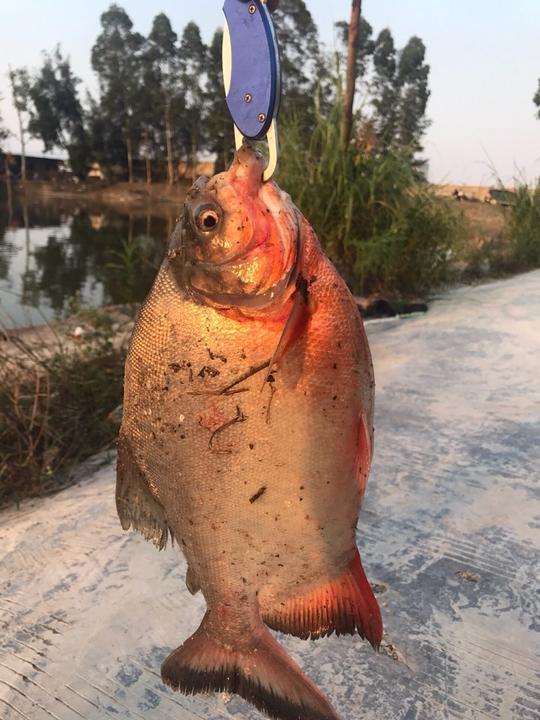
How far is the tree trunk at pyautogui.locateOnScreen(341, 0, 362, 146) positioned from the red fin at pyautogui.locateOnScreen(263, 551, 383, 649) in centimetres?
634

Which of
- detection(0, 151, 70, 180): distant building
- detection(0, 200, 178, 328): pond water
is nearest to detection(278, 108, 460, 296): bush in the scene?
detection(0, 200, 178, 328): pond water

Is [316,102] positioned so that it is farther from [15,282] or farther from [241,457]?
[15,282]

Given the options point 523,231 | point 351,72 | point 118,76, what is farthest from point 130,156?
point 351,72

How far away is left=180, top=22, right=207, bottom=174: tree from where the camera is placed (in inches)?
1914

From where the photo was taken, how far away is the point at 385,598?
2.16m

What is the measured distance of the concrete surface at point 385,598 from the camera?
179 cm

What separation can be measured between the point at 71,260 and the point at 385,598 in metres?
17.9

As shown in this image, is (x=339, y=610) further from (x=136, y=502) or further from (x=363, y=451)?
(x=136, y=502)

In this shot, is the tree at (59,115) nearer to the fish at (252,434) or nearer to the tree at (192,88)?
the tree at (192,88)

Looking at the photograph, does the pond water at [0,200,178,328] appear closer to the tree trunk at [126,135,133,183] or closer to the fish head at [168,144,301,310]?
the fish head at [168,144,301,310]

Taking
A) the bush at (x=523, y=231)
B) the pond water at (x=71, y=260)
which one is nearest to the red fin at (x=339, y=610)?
the pond water at (x=71, y=260)

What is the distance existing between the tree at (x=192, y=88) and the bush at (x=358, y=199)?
43947 mm

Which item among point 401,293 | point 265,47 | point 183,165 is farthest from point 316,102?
point 183,165

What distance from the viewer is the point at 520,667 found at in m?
1.84
